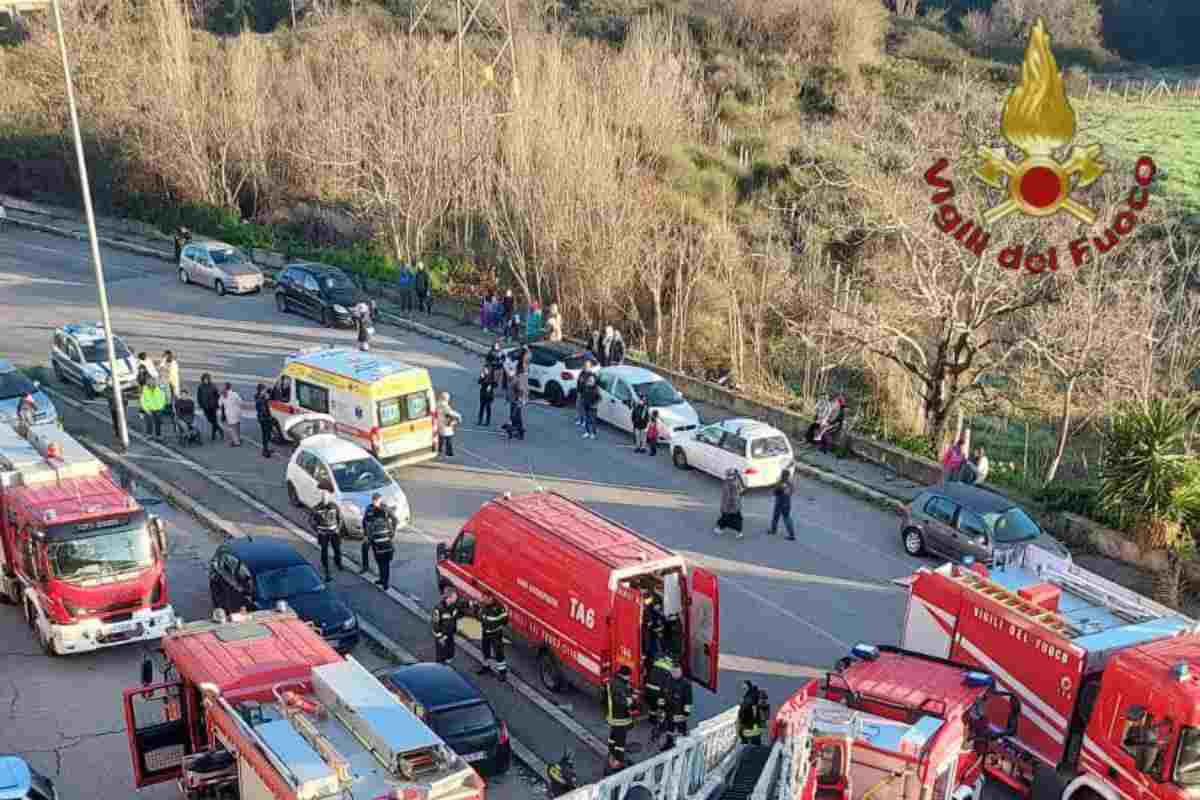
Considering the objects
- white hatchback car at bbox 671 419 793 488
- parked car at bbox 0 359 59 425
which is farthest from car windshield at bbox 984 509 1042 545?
parked car at bbox 0 359 59 425

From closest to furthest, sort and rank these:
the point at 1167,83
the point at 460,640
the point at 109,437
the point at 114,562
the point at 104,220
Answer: the point at 114,562, the point at 460,640, the point at 109,437, the point at 104,220, the point at 1167,83

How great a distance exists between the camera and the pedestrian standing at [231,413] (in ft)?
85.1

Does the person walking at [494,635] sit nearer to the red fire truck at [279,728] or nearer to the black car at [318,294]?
the red fire truck at [279,728]

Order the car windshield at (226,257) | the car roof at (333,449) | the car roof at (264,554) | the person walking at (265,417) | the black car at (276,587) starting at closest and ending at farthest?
1. the black car at (276,587)
2. the car roof at (264,554)
3. the car roof at (333,449)
4. the person walking at (265,417)
5. the car windshield at (226,257)

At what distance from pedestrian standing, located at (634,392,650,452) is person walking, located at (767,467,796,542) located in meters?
4.60

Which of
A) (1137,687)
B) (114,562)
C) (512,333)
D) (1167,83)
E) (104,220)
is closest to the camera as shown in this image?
(1137,687)

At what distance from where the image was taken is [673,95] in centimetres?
4344

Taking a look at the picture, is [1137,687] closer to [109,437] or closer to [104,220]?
[109,437]

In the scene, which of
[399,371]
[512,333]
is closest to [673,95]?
[512,333]

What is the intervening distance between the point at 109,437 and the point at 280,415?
13.5ft

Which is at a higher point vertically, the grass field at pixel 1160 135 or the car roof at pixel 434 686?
the grass field at pixel 1160 135

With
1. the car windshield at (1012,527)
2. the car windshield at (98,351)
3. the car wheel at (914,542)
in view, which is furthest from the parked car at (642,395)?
the car windshield at (98,351)

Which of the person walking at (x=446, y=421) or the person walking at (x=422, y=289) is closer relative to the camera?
the person walking at (x=446, y=421)

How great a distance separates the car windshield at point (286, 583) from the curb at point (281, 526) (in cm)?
138
